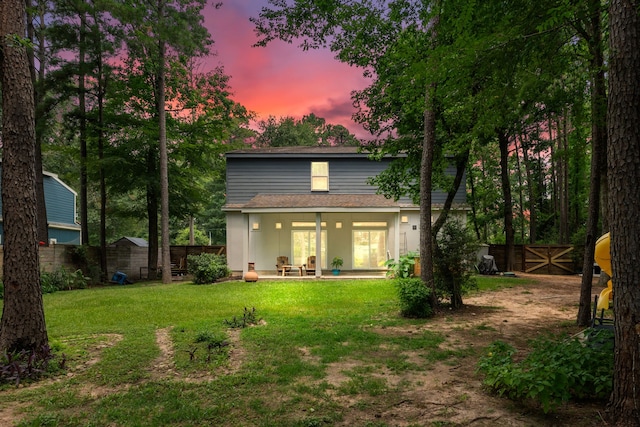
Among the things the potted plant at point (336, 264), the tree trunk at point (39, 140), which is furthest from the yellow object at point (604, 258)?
the tree trunk at point (39, 140)

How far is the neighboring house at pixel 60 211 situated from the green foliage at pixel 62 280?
294 inches

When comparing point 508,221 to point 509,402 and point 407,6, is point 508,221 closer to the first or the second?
point 407,6

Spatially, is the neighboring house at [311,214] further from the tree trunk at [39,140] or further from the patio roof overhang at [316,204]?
the tree trunk at [39,140]

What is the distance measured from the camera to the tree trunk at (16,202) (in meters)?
4.42

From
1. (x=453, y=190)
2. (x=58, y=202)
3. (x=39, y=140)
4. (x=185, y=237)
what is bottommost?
(x=185, y=237)

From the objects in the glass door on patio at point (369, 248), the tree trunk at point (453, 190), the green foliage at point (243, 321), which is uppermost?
the tree trunk at point (453, 190)

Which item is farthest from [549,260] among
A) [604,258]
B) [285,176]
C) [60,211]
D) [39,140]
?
[60,211]

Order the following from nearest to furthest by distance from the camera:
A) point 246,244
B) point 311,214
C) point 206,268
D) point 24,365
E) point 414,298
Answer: point 24,365, point 414,298, point 206,268, point 246,244, point 311,214

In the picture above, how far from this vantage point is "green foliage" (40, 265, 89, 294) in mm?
12102

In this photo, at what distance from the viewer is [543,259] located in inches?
671

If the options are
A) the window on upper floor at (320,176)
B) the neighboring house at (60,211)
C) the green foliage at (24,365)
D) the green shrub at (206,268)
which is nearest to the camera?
the green foliage at (24,365)

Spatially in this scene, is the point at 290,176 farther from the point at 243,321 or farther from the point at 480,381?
the point at 480,381

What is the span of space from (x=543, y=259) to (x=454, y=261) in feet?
39.9

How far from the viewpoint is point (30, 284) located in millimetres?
4516
